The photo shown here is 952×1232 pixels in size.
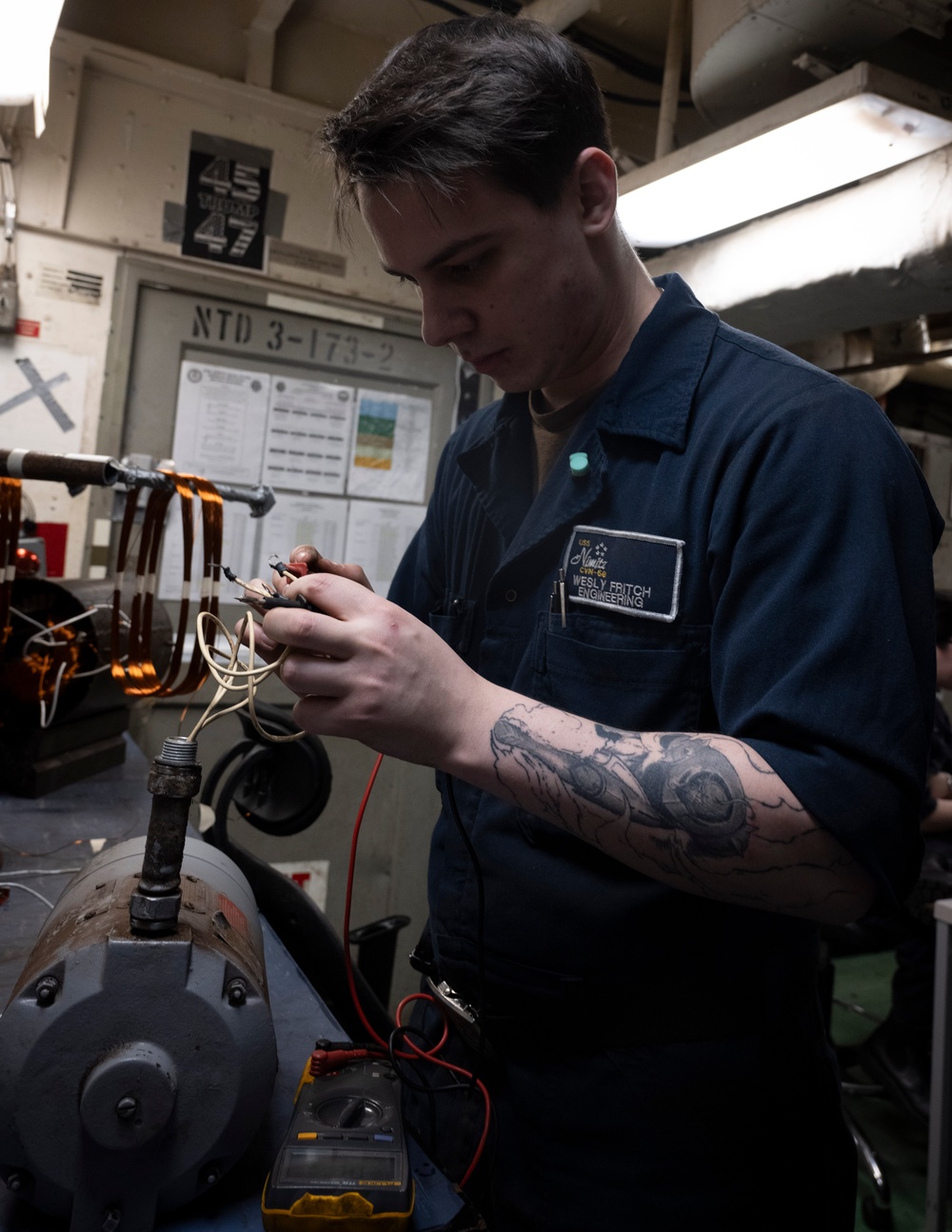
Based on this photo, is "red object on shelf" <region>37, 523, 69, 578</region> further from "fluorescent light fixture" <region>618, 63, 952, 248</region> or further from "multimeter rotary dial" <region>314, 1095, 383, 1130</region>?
"multimeter rotary dial" <region>314, 1095, 383, 1130</region>

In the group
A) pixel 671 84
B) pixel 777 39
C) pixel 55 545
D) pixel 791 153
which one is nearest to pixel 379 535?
pixel 55 545

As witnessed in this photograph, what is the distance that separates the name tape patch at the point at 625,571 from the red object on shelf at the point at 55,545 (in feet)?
7.15

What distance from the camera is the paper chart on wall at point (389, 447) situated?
3176 millimetres

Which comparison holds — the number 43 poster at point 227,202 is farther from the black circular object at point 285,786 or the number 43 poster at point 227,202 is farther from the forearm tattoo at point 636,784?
the forearm tattoo at point 636,784

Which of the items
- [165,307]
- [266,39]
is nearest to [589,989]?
[165,307]

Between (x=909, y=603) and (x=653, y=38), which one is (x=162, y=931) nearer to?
(x=909, y=603)

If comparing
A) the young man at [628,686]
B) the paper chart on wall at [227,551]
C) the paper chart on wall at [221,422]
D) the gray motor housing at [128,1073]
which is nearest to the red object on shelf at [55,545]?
the paper chart on wall at [227,551]

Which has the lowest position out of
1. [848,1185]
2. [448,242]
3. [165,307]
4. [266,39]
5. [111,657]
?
[848,1185]

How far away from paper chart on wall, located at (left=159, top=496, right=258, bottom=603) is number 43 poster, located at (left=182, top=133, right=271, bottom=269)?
2.68 ft

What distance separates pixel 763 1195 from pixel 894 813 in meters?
0.47

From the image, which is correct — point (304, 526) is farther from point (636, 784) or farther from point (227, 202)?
point (636, 784)

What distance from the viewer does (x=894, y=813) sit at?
0.70m

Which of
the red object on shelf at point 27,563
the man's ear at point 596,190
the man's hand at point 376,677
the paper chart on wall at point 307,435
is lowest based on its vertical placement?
the man's hand at point 376,677

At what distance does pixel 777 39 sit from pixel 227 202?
5.67ft
